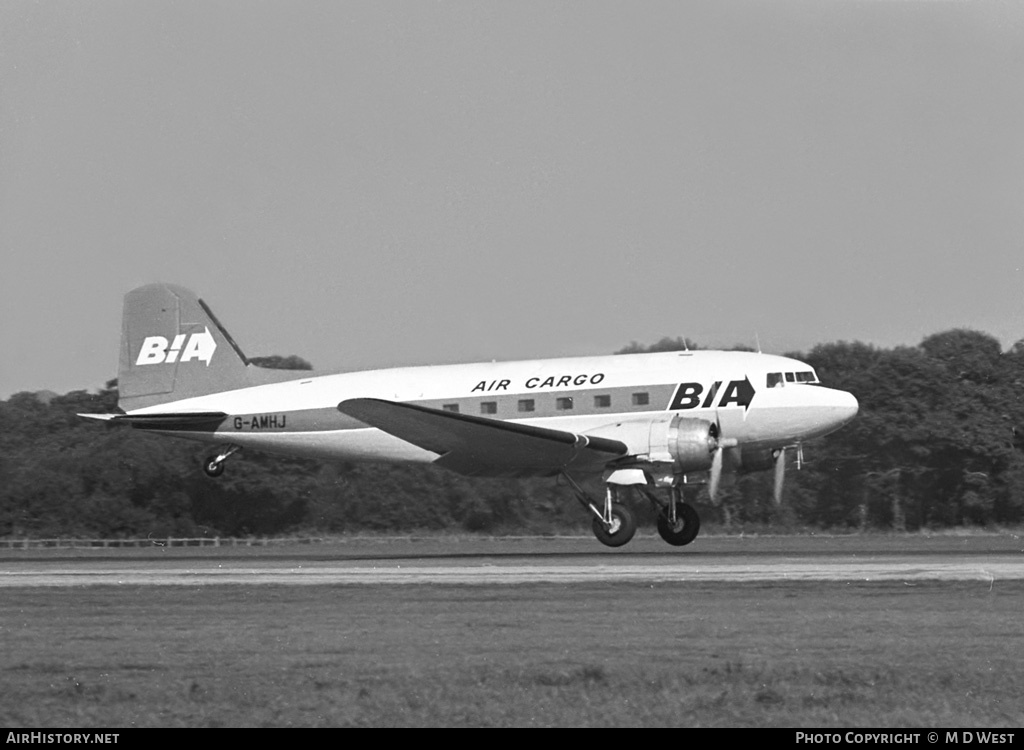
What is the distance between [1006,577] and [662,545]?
46.8 ft

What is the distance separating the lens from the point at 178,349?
35250 mm

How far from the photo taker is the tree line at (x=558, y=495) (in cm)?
4197

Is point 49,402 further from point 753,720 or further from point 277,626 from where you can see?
point 753,720

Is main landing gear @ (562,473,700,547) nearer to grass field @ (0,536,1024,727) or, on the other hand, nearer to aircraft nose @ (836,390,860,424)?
aircraft nose @ (836,390,860,424)

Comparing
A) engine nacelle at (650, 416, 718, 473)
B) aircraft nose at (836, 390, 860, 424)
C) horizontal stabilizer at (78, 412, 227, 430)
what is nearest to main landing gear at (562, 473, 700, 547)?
engine nacelle at (650, 416, 718, 473)

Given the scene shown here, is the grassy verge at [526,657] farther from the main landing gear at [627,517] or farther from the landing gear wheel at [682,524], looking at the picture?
the landing gear wheel at [682,524]

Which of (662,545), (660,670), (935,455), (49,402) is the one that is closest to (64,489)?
(49,402)

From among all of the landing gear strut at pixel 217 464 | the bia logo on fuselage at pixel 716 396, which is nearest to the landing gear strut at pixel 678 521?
the bia logo on fuselage at pixel 716 396

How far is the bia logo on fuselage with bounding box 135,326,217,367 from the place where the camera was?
3509cm

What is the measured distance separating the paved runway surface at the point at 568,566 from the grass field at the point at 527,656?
5.37 ft

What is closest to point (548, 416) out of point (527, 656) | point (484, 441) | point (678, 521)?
point (484, 441)

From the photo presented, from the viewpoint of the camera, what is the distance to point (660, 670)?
43.2ft

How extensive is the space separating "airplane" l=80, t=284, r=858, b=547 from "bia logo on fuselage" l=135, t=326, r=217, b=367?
0.08 metres

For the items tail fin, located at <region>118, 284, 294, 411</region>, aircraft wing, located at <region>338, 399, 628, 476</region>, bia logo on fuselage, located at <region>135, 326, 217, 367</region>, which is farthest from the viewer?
bia logo on fuselage, located at <region>135, 326, 217, 367</region>
